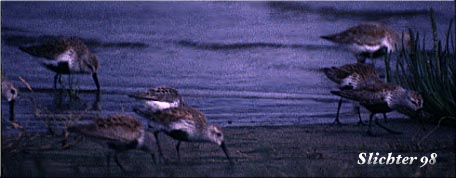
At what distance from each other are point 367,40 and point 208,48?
6.27 ft

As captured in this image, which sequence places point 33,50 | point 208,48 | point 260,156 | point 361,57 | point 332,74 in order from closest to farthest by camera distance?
point 260,156, point 332,74, point 33,50, point 361,57, point 208,48

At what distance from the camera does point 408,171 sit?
5008 millimetres

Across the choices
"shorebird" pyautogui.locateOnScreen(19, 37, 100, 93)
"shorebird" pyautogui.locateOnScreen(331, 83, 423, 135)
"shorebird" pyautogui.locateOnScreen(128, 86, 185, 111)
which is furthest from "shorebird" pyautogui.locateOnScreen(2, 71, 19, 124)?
"shorebird" pyautogui.locateOnScreen(331, 83, 423, 135)

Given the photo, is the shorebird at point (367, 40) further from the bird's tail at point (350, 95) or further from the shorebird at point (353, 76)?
the bird's tail at point (350, 95)

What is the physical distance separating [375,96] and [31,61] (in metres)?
4.29

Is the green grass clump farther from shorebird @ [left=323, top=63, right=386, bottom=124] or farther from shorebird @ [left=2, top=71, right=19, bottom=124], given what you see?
shorebird @ [left=2, top=71, right=19, bottom=124]

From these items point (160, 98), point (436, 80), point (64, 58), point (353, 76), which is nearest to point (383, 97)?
point (436, 80)

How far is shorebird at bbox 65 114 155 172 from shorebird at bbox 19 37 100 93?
3.21 m

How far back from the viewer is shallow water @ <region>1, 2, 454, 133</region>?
7641 millimetres

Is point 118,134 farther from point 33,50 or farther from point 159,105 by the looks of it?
point 33,50

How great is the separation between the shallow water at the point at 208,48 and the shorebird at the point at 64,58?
0.15m

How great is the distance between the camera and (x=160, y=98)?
6.62 metres

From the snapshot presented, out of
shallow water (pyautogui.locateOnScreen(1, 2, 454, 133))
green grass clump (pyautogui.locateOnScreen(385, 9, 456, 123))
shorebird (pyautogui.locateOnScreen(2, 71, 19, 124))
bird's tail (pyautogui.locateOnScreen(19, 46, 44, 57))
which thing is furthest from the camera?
bird's tail (pyautogui.locateOnScreen(19, 46, 44, 57))

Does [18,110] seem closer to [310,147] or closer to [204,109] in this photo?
[204,109]
